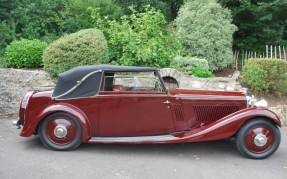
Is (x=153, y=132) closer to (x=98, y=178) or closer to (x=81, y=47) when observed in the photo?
(x=98, y=178)

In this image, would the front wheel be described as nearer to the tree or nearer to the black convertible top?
the black convertible top

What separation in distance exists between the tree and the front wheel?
5.11 metres

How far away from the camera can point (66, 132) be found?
5258mm

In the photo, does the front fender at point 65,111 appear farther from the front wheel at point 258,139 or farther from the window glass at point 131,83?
the front wheel at point 258,139

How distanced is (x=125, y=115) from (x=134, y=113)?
5.5 inches

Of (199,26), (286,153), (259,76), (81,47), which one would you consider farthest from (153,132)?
(199,26)

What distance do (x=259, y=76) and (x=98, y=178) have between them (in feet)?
16.9

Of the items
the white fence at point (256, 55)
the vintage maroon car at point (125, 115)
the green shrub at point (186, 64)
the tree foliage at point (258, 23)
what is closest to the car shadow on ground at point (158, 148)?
the vintage maroon car at point (125, 115)

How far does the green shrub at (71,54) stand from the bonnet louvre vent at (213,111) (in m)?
3.21

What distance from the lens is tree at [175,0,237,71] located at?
1011 centimetres

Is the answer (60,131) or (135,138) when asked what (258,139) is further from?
(60,131)

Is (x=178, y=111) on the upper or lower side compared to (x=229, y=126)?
upper

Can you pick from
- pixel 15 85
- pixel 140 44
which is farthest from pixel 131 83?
pixel 140 44

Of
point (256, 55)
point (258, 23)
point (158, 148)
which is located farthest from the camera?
point (258, 23)
